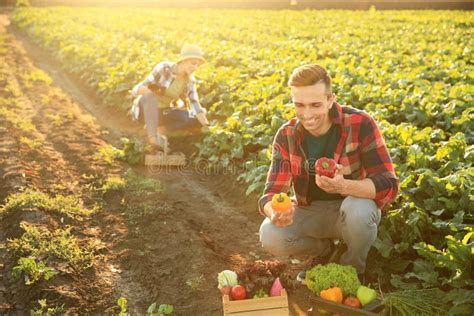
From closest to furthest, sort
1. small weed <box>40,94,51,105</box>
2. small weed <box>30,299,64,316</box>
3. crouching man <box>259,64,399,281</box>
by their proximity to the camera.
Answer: crouching man <box>259,64,399,281</box>
small weed <box>30,299,64,316</box>
small weed <box>40,94,51,105</box>

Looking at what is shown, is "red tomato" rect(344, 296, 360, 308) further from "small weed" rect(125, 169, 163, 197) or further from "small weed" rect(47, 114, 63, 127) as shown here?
"small weed" rect(47, 114, 63, 127)

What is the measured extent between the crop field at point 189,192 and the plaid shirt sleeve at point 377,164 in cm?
54

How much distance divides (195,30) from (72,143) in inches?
635

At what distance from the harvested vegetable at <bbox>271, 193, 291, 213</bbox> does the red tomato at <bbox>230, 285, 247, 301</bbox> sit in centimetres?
63

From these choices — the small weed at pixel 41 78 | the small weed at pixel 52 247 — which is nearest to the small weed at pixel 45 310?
the small weed at pixel 52 247

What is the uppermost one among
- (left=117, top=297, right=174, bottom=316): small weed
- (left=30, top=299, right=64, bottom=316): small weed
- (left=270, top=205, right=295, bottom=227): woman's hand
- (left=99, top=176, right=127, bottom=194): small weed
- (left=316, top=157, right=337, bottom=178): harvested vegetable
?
(left=316, top=157, right=337, bottom=178): harvested vegetable

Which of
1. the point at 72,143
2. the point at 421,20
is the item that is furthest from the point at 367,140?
the point at 421,20

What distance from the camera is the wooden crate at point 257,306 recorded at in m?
3.55

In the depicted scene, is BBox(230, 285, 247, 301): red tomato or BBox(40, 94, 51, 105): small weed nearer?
BBox(230, 285, 247, 301): red tomato

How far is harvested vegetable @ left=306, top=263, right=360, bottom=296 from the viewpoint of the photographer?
12.4 ft

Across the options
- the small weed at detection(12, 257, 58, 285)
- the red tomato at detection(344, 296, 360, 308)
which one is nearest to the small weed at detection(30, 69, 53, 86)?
the small weed at detection(12, 257, 58, 285)

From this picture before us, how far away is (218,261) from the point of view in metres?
5.21

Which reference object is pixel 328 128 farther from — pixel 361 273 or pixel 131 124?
pixel 131 124

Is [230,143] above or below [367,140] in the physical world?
below
